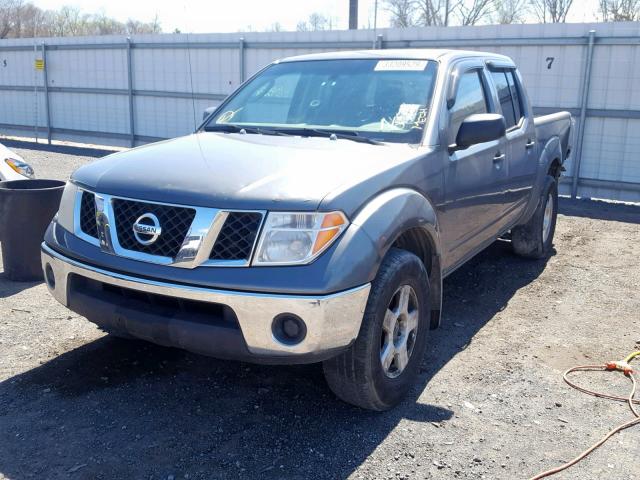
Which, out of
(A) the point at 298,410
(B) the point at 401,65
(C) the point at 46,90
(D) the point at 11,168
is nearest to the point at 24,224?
(D) the point at 11,168

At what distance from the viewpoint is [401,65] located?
15.3 ft

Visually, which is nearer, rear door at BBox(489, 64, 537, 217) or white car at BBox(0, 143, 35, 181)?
rear door at BBox(489, 64, 537, 217)

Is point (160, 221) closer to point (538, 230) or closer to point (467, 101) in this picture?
point (467, 101)

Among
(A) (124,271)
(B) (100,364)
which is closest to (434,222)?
(A) (124,271)

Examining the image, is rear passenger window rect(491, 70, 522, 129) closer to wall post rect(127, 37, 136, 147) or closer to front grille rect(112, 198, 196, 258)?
front grille rect(112, 198, 196, 258)

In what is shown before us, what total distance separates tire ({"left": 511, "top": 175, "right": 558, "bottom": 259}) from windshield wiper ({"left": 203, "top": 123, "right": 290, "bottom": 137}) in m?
3.15

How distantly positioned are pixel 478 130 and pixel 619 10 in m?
33.0

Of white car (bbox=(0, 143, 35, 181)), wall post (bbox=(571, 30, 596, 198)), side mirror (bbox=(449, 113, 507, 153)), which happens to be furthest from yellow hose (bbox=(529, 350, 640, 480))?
wall post (bbox=(571, 30, 596, 198))

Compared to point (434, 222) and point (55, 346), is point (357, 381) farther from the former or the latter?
point (55, 346)

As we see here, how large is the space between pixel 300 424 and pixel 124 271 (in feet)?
3.96

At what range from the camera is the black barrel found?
565cm

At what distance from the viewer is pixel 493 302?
575 cm

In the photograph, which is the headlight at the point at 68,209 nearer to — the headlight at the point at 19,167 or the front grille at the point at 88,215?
the front grille at the point at 88,215

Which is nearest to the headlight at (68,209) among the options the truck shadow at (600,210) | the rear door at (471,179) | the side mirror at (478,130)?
the rear door at (471,179)
